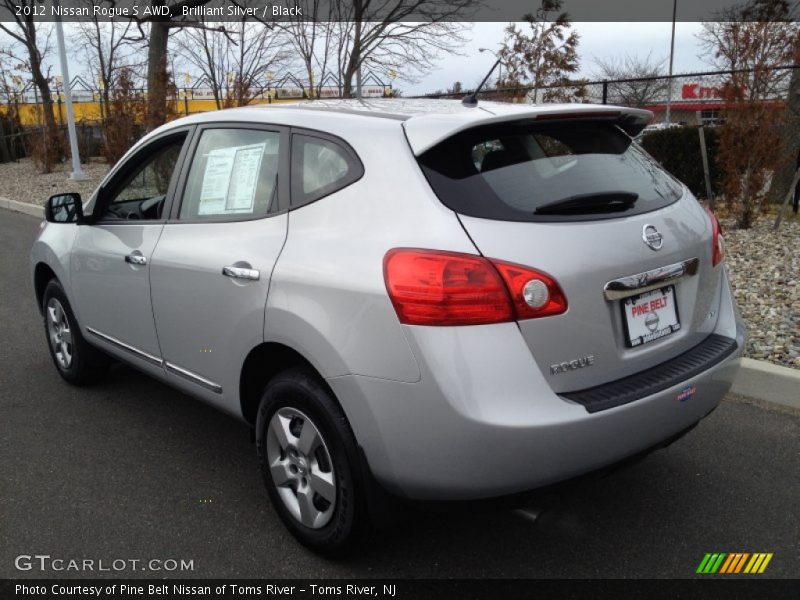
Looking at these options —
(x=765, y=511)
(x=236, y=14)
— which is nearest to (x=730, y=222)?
(x=765, y=511)

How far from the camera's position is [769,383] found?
422 centimetres

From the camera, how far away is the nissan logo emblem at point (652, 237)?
8.20ft

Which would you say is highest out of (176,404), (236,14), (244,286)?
(236,14)

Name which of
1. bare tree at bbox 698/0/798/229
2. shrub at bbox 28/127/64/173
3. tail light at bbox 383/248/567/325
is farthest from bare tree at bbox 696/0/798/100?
shrub at bbox 28/127/64/173

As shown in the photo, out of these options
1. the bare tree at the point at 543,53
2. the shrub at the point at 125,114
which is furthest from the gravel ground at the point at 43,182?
the bare tree at the point at 543,53

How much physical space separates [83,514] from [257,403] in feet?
3.00

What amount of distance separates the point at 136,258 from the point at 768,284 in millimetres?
5386

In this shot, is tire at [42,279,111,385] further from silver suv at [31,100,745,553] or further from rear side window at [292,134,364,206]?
rear side window at [292,134,364,206]

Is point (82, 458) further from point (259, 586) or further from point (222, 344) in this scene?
point (259, 586)

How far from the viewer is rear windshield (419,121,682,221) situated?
2.38 metres

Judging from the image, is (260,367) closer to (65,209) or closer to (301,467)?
(301,467)

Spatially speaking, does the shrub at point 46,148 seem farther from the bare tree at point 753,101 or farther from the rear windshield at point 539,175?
the rear windshield at point 539,175

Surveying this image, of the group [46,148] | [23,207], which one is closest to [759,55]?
[23,207]

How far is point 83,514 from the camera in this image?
3.09 metres
